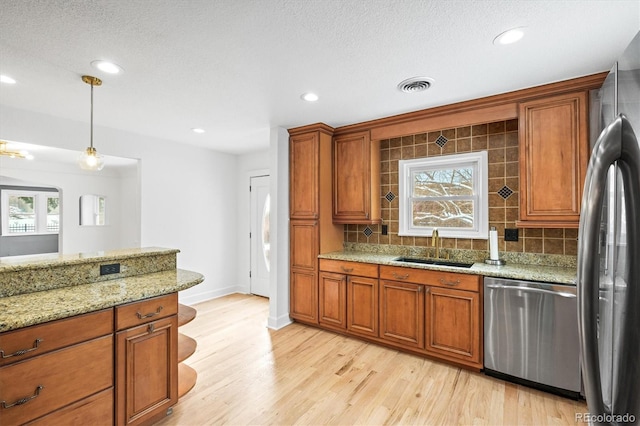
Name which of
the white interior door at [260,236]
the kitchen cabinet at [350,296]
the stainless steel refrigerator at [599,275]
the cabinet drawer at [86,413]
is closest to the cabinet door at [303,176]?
the kitchen cabinet at [350,296]

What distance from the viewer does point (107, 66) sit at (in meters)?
2.20

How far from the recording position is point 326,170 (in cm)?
373

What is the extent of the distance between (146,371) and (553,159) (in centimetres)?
332

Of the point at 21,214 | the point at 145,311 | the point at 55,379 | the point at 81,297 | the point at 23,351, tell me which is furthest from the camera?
the point at 21,214

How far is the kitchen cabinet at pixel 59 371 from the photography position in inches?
56.7

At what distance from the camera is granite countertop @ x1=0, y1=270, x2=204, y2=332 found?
1508mm

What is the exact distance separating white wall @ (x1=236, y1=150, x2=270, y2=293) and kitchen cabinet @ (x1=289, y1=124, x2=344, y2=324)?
1730 mm

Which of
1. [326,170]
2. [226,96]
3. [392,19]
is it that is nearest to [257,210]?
[326,170]

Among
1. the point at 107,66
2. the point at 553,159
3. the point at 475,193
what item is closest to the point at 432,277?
the point at 475,193

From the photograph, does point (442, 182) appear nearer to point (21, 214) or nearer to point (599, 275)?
point (599, 275)

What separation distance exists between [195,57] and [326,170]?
1944 mm

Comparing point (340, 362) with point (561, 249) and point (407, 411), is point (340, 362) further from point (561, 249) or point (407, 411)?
point (561, 249)

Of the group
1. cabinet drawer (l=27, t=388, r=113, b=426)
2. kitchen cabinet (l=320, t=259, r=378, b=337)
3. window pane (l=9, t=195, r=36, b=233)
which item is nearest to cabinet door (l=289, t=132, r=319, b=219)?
kitchen cabinet (l=320, t=259, r=378, b=337)

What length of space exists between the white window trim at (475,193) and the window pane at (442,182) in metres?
0.06
